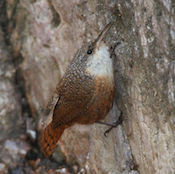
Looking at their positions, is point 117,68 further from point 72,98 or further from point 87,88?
point 72,98

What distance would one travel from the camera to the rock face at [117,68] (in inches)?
98.7

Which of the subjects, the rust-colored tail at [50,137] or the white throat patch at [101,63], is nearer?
the white throat patch at [101,63]

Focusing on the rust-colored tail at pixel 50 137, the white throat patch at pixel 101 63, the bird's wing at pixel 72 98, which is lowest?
the rust-colored tail at pixel 50 137

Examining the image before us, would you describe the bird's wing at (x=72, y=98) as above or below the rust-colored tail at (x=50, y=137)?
above

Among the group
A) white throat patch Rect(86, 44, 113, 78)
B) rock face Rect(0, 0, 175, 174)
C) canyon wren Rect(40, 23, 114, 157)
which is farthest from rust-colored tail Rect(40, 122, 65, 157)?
white throat patch Rect(86, 44, 113, 78)

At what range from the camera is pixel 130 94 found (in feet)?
9.59

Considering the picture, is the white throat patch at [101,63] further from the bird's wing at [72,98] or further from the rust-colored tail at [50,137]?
the rust-colored tail at [50,137]

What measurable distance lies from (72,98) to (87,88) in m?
0.18

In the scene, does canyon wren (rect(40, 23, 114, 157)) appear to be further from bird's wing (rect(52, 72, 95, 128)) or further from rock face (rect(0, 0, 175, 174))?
rock face (rect(0, 0, 175, 174))

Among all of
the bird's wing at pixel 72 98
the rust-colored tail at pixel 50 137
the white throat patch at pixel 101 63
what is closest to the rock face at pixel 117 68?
the white throat patch at pixel 101 63

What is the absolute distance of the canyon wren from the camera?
2.91 m

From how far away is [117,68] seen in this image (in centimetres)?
304

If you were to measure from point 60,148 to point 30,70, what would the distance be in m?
1.15

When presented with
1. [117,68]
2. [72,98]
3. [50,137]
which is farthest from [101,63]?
[50,137]
